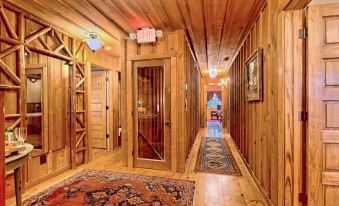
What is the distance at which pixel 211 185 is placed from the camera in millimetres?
2998

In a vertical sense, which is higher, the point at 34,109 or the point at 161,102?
the point at 161,102

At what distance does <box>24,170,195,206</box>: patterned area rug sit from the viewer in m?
2.46

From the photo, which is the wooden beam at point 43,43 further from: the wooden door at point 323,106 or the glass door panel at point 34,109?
the wooden door at point 323,106

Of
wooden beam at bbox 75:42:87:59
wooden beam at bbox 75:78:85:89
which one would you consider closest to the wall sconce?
wooden beam at bbox 75:42:87:59

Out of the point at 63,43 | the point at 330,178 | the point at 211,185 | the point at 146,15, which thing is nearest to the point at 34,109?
the point at 63,43

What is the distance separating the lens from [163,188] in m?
2.86

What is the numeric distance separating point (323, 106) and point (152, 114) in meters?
2.74

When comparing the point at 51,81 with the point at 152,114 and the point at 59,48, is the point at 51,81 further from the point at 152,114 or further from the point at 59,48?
the point at 152,114

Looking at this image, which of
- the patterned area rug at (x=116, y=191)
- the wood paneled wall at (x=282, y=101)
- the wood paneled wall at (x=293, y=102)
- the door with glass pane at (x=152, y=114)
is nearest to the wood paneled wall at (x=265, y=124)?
the wood paneled wall at (x=282, y=101)

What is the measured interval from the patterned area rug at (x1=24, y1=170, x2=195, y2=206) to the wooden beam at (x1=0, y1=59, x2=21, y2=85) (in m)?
1.61

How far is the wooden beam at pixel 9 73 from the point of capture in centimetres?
252

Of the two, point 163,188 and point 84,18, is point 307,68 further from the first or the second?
point 84,18

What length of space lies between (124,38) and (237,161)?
3529 mm

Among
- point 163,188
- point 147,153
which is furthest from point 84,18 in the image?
point 163,188
